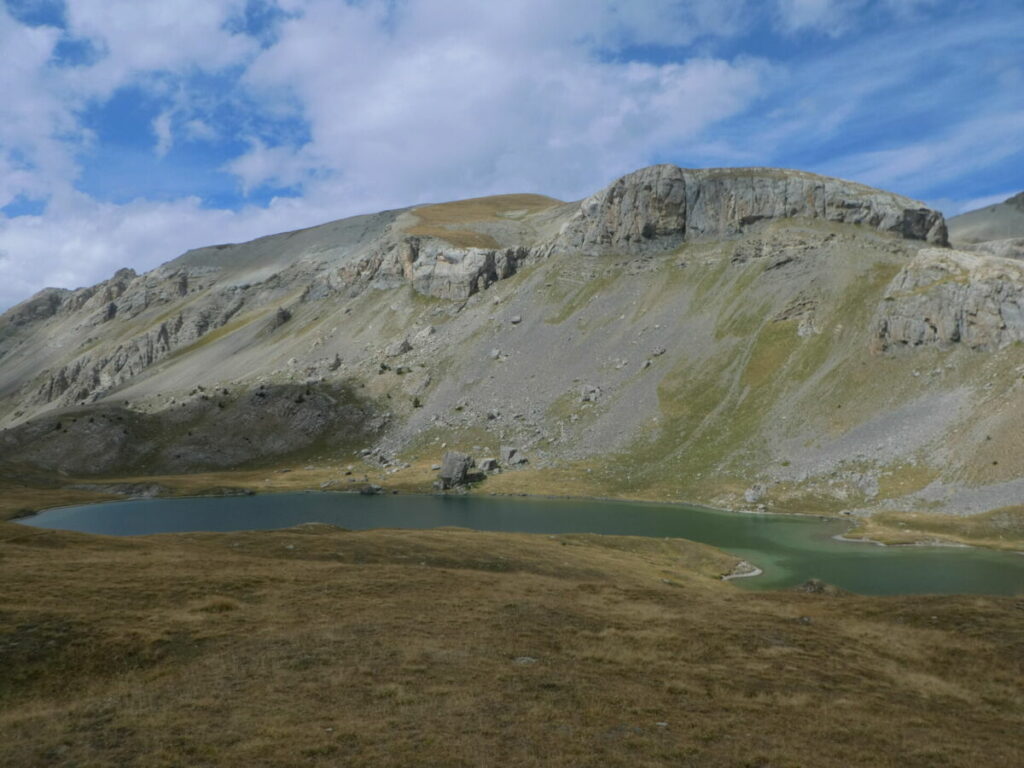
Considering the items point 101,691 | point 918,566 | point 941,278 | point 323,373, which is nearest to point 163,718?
point 101,691

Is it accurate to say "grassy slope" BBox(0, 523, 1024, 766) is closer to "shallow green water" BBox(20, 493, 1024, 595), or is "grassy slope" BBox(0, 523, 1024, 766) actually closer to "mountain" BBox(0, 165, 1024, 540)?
"shallow green water" BBox(20, 493, 1024, 595)

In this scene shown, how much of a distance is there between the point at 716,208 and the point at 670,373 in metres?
54.4

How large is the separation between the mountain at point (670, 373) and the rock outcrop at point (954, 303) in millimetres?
A: 331

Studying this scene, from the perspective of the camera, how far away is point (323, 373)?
175 meters

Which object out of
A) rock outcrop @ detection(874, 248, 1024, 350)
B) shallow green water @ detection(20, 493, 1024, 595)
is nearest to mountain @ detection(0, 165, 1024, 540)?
rock outcrop @ detection(874, 248, 1024, 350)

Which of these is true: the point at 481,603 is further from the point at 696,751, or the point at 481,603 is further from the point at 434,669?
the point at 696,751

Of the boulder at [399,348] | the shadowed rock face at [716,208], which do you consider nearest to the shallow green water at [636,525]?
the boulder at [399,348]

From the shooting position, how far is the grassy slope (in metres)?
18.9

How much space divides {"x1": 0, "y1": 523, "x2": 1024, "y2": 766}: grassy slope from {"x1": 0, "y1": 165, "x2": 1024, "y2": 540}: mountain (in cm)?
5732

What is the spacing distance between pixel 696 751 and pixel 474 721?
21.6 ft

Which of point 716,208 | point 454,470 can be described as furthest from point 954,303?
point 454,470

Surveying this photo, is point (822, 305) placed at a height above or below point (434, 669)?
above

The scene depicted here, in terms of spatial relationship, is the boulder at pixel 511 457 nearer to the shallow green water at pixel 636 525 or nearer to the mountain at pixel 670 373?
the mountain at pixel 670 373

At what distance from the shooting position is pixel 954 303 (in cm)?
10762
